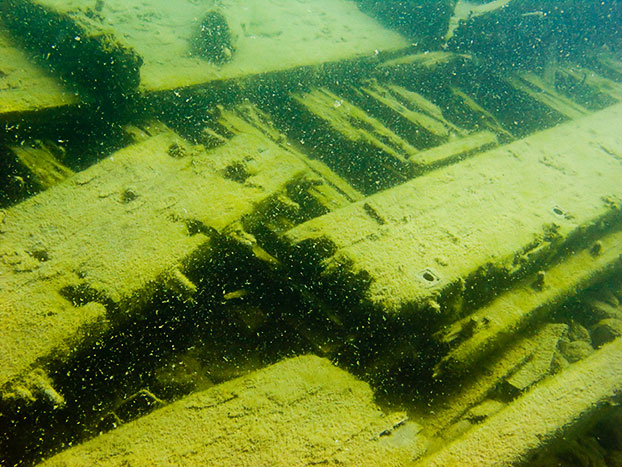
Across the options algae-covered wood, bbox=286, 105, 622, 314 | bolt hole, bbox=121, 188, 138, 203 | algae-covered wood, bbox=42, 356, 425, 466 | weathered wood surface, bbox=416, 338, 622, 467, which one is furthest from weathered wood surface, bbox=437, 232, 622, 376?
bolt hole, bbox=121, 188, 138, 203

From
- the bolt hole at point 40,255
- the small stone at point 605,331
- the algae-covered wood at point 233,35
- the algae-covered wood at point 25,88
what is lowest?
the small stone at point 605,331

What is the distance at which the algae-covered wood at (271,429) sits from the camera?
4.69ft

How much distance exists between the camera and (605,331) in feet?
9.50

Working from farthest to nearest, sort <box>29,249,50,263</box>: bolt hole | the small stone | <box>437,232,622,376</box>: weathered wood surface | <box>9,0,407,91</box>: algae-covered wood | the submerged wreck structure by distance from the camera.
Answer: <box>9,0,407,91</box>: algae-covered wood < the small stone < <box>437,232,622,376</box>: weathered wood surface < <box>29,249,50,263</box>: bolt hole < the submerged wreck structure

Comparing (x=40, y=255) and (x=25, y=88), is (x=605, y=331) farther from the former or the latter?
(x=25, y=88)

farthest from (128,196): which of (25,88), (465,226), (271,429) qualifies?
(465,226)

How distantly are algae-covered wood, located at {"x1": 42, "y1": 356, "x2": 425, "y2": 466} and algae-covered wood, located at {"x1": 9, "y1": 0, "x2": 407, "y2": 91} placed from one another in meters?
2.80

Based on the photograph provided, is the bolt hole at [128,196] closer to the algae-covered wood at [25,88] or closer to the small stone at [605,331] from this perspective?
the algae-covered wood at [25,88]

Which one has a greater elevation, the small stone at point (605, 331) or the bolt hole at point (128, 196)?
the bolt hole at point (128, 196)

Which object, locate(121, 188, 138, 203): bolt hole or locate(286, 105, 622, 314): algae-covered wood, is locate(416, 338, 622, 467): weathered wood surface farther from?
locate(121, 188, 138, 203): bolt hole

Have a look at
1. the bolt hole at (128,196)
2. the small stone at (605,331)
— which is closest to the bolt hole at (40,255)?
the bolt hole at (128,196)

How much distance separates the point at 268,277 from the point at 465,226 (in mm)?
1483

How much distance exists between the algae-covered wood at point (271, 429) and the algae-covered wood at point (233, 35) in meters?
2.80

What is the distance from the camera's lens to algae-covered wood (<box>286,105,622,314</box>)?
6.52ft
